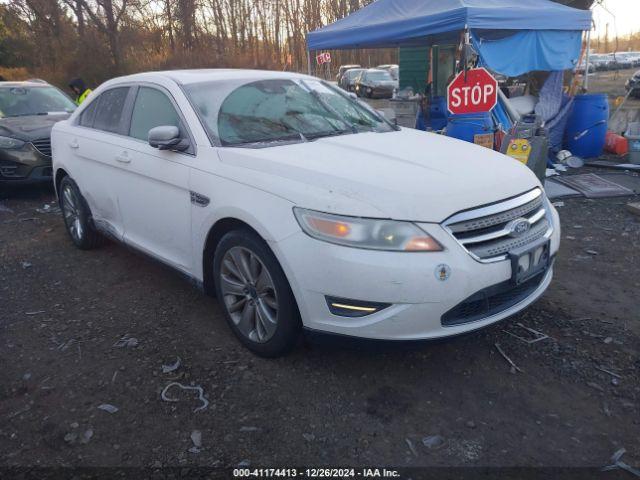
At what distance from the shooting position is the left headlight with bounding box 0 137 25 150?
24.4 ft

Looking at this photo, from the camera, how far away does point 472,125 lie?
7.65 meters

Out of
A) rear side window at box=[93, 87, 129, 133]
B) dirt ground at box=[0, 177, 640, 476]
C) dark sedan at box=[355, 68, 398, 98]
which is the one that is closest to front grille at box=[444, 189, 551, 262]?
dirt ground at box=[0, 177, 640, 476]

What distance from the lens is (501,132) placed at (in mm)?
7605

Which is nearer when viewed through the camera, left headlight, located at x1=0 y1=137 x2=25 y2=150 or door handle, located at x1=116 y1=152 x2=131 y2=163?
door handle, located at x1=116 y1=152 x2=131 y2=163

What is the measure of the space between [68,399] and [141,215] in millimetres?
1453

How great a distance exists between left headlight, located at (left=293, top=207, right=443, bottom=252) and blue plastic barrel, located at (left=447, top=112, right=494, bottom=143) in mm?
5556

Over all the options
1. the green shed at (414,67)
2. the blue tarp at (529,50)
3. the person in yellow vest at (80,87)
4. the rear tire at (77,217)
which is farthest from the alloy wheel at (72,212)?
the green shed at (414,67)

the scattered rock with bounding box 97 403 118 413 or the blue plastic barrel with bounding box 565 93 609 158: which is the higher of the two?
the blue plastic barrel with bounding box 565 93 609 158

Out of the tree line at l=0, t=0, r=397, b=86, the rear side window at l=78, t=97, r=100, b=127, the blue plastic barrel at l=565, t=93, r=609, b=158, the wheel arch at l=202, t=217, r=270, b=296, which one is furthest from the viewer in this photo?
the tree line at l=0, t=0, r=397, b=86

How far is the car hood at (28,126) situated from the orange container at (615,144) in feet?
30.3

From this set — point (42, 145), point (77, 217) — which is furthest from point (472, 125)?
point (42, 145)

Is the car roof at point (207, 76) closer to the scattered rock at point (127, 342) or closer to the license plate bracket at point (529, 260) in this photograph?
the scattered rock at point (127, 342)

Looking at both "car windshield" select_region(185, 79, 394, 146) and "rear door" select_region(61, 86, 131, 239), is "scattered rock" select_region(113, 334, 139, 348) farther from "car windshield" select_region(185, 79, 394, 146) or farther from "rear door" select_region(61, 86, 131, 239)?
"car windshield" select_region(185, 79, 394, 146)

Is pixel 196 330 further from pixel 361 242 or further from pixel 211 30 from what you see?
pixel 211 30
